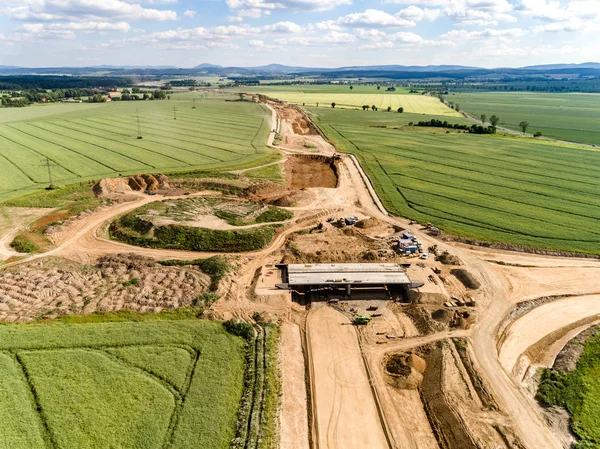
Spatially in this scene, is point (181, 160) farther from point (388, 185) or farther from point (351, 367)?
point (351, 367)

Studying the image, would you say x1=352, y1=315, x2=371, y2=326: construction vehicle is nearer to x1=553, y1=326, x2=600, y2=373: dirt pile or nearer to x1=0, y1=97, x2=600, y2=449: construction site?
x1=0, y1=97, x2=600, y2=449: construction site

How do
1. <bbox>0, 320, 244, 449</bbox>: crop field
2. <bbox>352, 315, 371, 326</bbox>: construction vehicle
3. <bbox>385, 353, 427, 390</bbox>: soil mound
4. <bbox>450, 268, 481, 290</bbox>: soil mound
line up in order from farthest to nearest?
<bbox>450, 268, 481, 290</bbox>: soil mound, <bbox>352, 315, 371, 326</bbox>: construction vehicle, <bbox>385, 353, 427, 390</bbox>: soil mound, <bbox>0, 320, 244, 449</bbox>: crop field

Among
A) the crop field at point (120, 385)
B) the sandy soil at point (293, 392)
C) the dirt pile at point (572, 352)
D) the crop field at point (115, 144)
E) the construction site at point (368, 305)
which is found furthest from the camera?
the crop field at point (115, 144)

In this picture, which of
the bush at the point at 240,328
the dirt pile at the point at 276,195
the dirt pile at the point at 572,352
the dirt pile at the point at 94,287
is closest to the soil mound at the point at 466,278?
the dirt pile at the point at 572,352

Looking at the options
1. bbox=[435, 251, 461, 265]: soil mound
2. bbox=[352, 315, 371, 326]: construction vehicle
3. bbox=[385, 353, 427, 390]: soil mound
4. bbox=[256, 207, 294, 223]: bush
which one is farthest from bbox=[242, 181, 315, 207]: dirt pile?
bbox=[385, 353, 427, 390]: soil mound

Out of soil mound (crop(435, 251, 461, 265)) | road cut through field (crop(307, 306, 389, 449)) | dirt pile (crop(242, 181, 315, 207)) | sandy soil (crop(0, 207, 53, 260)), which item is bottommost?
road cut through field (crop(307, 306, 389, 449))

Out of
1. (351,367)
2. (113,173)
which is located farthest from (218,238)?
(113,173)

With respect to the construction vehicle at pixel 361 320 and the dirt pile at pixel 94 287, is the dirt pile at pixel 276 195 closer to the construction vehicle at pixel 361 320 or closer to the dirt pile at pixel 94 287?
the dirt pile at pixel 94 287
